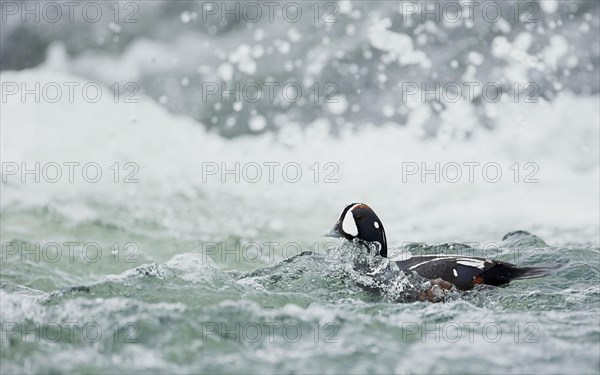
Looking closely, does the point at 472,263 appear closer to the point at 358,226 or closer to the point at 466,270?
the point at 466,270

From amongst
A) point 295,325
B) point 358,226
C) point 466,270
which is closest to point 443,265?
point 466,270

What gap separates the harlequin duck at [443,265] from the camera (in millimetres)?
7020

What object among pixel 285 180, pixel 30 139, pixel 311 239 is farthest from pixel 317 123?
pixel 30 139

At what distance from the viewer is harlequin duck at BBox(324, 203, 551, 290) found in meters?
7.02

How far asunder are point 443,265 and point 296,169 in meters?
4.94

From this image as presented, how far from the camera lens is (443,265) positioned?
7.09 meters

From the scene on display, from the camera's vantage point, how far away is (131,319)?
560cm

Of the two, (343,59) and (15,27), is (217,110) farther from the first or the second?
(15,27)

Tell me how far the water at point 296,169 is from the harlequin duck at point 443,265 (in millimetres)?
104
